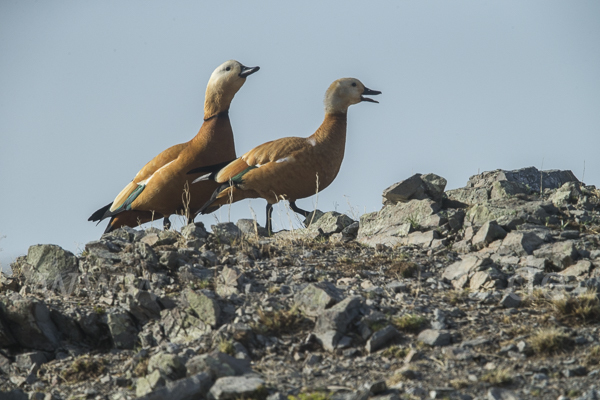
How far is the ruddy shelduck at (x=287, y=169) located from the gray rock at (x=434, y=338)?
4.66 meters

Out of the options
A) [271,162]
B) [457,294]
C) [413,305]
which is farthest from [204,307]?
[271,162]

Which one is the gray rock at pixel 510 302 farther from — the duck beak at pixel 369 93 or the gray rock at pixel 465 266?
Answer: the duck beak at pixel 369 93

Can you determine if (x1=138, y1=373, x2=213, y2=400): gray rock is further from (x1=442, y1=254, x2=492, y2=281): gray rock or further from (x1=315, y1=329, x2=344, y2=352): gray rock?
(x1=442, y1=254, x2=492, y2=281): gray rock

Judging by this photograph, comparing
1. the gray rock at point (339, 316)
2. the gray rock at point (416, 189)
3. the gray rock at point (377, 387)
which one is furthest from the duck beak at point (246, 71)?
the gray rock at point (377, 387)

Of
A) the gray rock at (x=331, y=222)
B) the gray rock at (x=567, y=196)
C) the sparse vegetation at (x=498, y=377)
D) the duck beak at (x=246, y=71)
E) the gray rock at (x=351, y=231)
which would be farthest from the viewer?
the duck beak at (x=246, y=71)

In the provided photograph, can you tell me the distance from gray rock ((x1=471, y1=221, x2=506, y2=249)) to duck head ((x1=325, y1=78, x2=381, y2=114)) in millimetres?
3953

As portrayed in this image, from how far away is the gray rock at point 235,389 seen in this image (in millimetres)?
5086

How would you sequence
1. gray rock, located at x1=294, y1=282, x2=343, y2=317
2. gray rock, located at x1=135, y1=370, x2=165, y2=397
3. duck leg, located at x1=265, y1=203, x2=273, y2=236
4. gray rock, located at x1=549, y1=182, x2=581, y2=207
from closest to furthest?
gray rock, located at x1=135, y1=370, x2=165, y2=397 → gray rock, located at x1=294, y1=282, x2=343, y2=317 → gray rock, located at x1=549, y1=182, x2=581, y2=207 → duck leg, located at x1=265, y1=203, x2=273, y2=236

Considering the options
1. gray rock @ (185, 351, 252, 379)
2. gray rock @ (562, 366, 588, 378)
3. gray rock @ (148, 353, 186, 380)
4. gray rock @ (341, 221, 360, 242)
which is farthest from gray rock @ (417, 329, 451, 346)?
gray rock @ (341, 221, 360, 242)

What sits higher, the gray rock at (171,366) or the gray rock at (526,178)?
the gray rock at (526,178)

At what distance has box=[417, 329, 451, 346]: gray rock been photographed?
5.95 m

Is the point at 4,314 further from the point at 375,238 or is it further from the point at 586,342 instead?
the point at 586,342

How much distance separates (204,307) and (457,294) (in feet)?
9.06

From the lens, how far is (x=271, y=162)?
10.8 m
